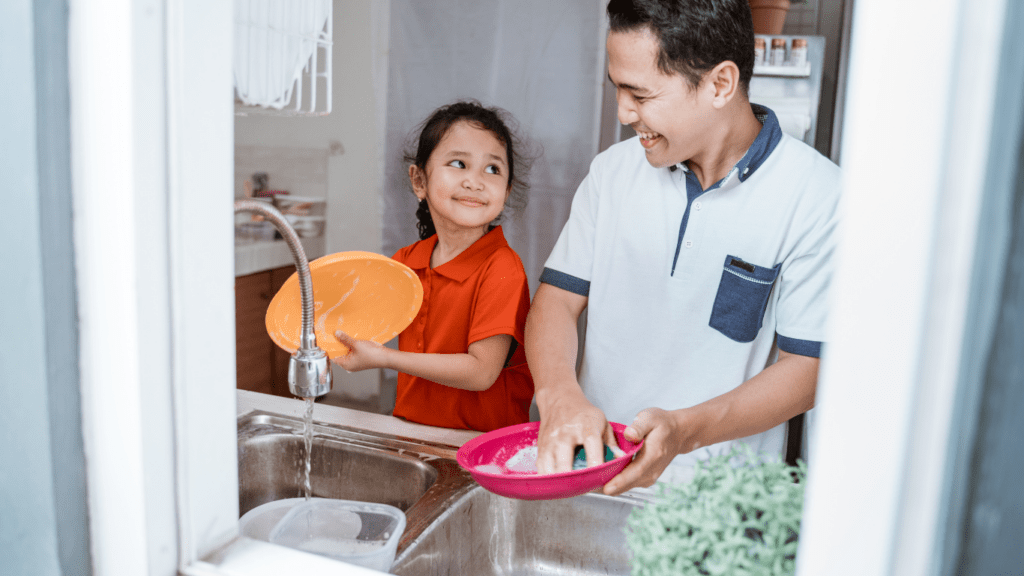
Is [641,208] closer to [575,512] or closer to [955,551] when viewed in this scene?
[575,512]

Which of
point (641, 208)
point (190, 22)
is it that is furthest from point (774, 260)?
point (190, 22)

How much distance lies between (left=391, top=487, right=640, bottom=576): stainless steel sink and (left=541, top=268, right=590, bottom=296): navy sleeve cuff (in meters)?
0.51

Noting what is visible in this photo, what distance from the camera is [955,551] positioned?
16.6 inches

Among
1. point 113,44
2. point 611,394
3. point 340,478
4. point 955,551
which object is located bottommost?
point 340,478

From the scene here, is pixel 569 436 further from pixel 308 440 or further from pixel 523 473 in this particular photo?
pixel 308 440

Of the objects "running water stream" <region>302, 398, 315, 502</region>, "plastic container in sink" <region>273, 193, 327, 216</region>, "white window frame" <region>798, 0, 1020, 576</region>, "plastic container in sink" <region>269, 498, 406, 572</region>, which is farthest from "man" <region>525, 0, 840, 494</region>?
"plastic container in sink" <region>273, 193, 327, 216</region>

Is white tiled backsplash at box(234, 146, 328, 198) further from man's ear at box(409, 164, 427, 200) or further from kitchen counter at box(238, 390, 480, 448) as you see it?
kitchen counter at box(238, 390, 480, 448)

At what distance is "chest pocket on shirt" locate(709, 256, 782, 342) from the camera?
1.26m

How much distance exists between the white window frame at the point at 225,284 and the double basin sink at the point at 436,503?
357 millimetres

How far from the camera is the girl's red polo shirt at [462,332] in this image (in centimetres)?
157

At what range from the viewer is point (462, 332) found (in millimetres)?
1607

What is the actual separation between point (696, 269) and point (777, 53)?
1.21 m

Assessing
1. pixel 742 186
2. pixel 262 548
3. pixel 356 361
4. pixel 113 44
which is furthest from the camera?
pixel 742 186

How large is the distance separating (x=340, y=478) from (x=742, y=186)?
913mm
